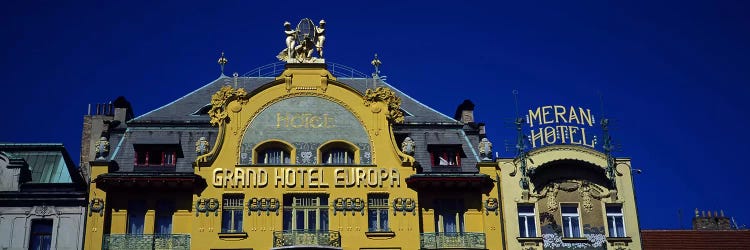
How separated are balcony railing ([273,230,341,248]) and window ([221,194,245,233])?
77.8 inches

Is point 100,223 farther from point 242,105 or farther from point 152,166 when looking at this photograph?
point 242,105

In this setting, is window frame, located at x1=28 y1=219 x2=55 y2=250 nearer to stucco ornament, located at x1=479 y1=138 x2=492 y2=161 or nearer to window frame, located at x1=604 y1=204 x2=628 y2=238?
stucco ornament, located at x1=479 y1=138 x2=492 y2=161

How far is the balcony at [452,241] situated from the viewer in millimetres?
48906

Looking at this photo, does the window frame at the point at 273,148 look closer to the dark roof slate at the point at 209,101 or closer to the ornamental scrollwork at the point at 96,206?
the dark roof slate at the point at 209,101

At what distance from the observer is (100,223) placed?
157 ft

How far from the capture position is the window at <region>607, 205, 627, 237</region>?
165 ft

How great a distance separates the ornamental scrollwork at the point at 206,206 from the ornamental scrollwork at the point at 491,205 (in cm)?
1287

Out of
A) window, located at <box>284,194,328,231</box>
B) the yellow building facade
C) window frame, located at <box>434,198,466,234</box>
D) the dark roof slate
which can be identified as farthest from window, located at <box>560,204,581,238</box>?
window, located at <box>284,194,328,231</box>

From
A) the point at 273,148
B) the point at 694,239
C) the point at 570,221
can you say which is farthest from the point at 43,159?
the point at 694,239

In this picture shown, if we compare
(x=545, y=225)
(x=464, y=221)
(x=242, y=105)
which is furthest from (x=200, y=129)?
(x=545, y=225)

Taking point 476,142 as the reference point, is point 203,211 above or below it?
below

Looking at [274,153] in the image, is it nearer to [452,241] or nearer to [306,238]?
[306,238]

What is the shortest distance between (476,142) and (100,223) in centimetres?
1905

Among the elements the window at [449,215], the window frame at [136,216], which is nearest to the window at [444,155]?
the window at [449,215]
